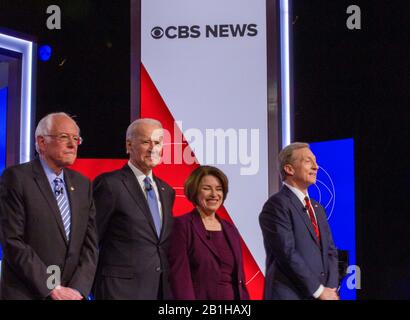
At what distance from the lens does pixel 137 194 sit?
136 inches

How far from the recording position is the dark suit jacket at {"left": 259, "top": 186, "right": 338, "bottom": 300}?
3.38 m

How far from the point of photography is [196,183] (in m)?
3.49

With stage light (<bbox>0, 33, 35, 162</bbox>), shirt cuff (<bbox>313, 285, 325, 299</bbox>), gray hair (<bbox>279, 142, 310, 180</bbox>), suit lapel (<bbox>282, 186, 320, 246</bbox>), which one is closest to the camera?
shirt cuff (<bbox>313, 285, 325, 299</bbox>)

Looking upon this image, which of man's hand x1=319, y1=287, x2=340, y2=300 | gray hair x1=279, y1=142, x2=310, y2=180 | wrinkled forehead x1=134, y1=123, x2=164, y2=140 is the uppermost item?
wrinkled forehead x1=134, y1=123, x2=164, y2=140

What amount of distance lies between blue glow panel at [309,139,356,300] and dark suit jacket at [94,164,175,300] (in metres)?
1.96

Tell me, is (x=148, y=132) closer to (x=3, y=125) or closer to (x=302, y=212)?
(x=302, y=212)

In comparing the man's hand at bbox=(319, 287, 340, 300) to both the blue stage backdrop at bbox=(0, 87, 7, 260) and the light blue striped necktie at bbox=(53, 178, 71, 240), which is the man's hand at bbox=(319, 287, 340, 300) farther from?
the blue stage backdrop at bbox=(0, 87, 7, 260)

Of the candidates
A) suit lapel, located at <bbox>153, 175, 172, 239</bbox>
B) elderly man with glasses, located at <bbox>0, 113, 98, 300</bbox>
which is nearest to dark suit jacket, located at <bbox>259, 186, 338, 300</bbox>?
suit lapel, located at <bbox>153, 175, 172, 239</bbox>

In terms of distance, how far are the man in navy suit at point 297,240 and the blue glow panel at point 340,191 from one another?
49.8 inches

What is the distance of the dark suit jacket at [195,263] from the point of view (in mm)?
3320

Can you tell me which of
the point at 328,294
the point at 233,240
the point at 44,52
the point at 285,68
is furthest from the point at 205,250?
the point at 44,52
